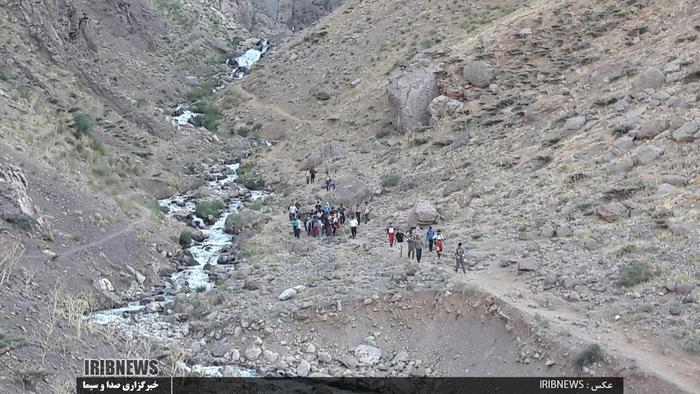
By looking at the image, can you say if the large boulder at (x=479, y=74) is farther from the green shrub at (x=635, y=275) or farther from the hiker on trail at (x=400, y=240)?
the green shrub at (x=635, y=275)

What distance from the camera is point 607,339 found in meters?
17.4

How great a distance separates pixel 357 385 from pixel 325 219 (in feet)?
37.3

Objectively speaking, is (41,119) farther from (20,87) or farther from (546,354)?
(546,354)

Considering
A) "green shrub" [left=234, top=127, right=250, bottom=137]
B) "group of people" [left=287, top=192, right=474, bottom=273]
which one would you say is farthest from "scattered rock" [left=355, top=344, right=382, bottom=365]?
"green shrub" [left=234, top=127, right=250, bottom=137]

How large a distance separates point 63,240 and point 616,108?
20.9 metres

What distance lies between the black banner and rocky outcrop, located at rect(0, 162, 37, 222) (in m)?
9.80

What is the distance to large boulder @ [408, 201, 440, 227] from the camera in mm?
28172

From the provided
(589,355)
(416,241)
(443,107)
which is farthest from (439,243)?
(443,107)

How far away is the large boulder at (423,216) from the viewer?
28172 mm

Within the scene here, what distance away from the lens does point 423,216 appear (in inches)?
1109

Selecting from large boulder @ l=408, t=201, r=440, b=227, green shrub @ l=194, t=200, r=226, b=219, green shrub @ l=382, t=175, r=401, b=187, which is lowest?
large boulder @ l=408, t=201, r=440, b=227

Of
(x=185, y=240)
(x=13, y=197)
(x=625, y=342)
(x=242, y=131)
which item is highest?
(x=242, y=131)

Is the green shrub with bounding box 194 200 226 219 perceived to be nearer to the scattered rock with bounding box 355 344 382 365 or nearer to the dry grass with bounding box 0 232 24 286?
the dry grass with bounding box 0 232 24 286

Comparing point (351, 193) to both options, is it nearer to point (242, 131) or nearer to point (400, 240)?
point (400, 240)
